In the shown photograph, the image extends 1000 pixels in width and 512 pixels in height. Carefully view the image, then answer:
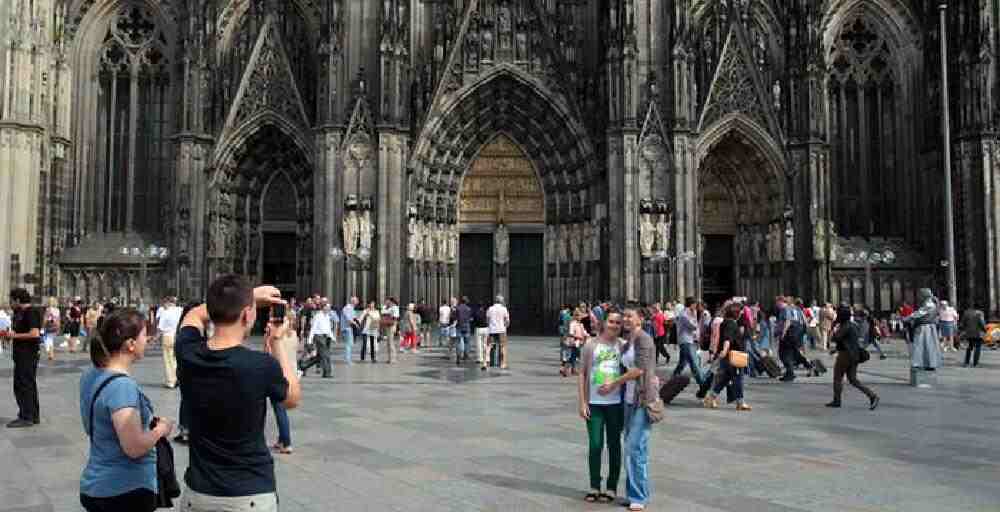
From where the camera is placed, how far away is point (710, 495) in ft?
23.0

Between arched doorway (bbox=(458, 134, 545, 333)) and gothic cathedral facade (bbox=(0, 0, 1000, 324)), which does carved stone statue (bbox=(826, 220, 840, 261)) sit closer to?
gothic cathedral facade (bbox=(0, 0, 1000, 324))

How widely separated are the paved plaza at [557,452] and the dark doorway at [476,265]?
1696cm

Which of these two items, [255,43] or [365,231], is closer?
[365,231]

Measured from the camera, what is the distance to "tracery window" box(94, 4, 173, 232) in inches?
1286

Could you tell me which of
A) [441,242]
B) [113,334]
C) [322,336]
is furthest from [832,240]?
[113,334]

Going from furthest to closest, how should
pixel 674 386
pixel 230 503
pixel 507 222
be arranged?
pixel 507 222 < pixel 674 386 < pixel 230 503

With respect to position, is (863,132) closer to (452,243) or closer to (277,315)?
(452,243)

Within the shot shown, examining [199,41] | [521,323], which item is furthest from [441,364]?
[199,41]

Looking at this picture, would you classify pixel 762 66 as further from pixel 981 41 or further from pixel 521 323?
→ pixel 521 323

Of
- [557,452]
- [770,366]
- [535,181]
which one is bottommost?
[557,452]

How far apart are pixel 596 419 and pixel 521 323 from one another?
25.8 meters

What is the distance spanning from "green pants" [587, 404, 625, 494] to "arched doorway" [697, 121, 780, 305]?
24303mm

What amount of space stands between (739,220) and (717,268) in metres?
2.08

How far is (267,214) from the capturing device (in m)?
32.2
